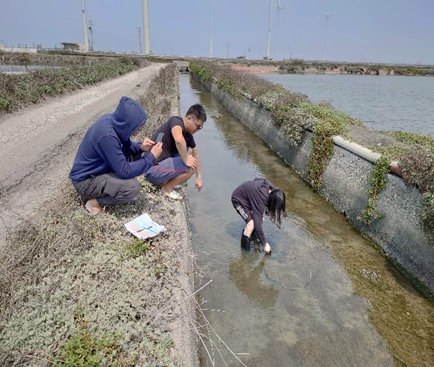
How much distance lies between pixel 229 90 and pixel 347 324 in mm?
15811

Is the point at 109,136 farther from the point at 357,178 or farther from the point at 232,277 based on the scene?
the point at 357,178

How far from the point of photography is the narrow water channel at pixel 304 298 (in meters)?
3.25

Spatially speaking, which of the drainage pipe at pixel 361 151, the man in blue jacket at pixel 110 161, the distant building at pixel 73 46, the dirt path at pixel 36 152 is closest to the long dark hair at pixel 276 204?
the man in blue jacket at pixel 110 161

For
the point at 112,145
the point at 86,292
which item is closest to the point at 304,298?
the point at 86,292

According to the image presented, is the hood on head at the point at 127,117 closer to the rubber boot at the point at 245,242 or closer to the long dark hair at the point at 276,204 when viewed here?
the long dark hair at the point at 276,204

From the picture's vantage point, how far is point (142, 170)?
3.60 meters

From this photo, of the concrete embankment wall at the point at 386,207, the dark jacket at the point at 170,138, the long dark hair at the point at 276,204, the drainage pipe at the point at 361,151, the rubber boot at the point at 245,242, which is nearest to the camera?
the long dark hair at the point at 276,204

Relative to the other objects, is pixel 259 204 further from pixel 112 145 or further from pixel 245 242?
pixel 112 145

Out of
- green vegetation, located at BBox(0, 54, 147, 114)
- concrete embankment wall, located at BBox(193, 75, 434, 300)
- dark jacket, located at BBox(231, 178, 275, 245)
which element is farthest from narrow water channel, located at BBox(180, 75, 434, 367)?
green vegetation, located at BBox(0, 54, 147, 114)

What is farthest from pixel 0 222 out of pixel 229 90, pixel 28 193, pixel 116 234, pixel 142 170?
pixel 229 90

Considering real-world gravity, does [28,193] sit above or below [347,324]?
above

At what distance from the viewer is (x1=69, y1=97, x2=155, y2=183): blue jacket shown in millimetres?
3268

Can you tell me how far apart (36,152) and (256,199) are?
528 cm

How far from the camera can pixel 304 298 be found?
398 centimetres
